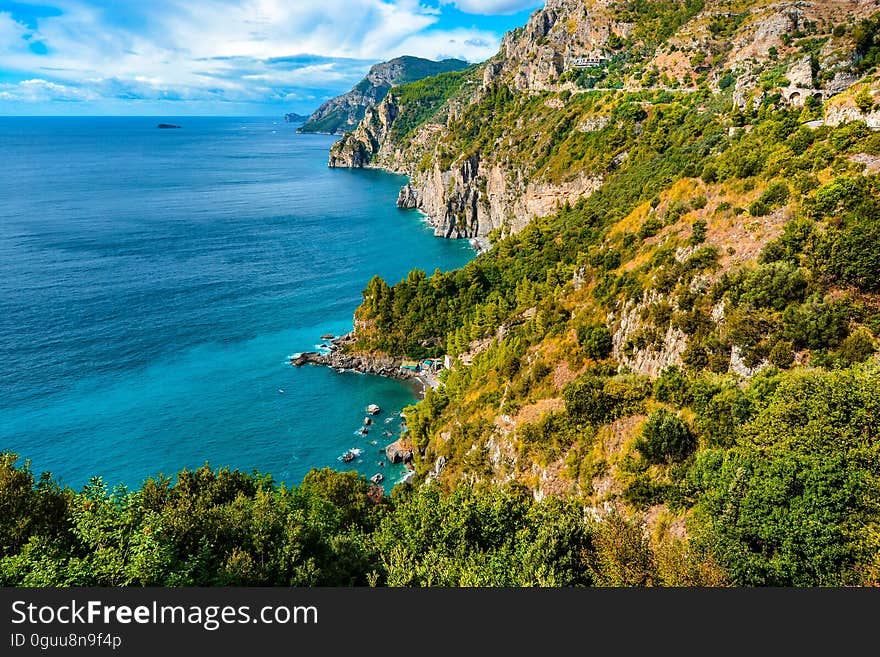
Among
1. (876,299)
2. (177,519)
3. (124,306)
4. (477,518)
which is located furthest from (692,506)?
(124,306)

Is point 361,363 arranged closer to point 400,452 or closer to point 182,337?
point 400,452

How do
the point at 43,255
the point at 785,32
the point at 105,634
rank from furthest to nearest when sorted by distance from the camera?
the point at 43,255
the point at 785,32
the point at 105,634

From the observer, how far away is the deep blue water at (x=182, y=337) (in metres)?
58.8

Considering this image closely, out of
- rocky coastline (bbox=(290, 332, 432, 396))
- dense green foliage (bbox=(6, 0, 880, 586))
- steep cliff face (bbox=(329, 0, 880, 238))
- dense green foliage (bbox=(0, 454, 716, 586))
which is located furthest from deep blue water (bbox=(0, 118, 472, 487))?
dense green foliage (bbox=(0, 454, 716, 586))

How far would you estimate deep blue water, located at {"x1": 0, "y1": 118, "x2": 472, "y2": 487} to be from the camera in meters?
58.8

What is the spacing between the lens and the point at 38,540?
19000 mm

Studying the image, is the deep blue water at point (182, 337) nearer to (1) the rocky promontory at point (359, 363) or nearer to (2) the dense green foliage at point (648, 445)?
(1) the rocky promontory at point (359, 363)

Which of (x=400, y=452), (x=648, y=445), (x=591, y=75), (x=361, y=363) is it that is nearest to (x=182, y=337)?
(x=361, y=363)

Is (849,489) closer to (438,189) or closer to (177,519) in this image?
(177,519)

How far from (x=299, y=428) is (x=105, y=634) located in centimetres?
5193

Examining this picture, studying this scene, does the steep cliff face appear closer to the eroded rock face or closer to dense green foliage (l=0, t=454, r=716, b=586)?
dense green foliage (l=0, t=454, r=716, b=586)

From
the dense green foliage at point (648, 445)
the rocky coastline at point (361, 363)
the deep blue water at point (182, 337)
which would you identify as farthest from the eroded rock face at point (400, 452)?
the rocky coastline at point (361, 363)

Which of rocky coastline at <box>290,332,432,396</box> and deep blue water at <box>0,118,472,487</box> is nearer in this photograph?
deep blue water at <box>0,118,472,487</box>

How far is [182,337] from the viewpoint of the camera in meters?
82.2
